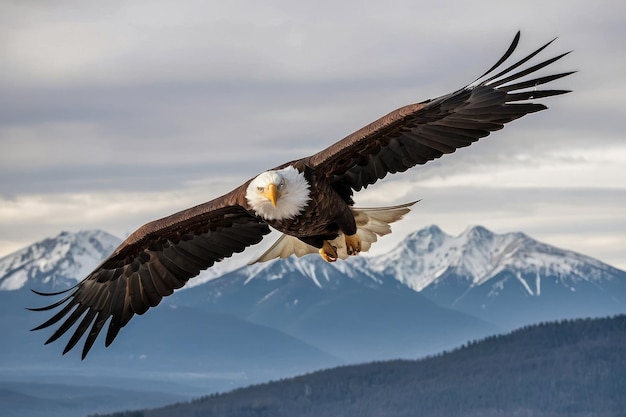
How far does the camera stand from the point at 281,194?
1708 cm

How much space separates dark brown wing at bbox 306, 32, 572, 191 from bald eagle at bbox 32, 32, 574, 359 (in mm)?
14

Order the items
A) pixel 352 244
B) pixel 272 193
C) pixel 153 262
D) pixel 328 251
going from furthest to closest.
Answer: pixel 153 262, pixel 352 244, pixel 328 251, pixel 272 193

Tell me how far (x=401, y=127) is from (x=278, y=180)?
2.28m

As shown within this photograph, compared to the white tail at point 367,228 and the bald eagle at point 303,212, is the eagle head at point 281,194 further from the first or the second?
the white tail at point 367,228

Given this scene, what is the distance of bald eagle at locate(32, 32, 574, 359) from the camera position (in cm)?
1731

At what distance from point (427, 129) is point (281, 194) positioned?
2.41m

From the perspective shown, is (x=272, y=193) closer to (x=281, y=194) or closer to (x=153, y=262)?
(x=281, y=194)

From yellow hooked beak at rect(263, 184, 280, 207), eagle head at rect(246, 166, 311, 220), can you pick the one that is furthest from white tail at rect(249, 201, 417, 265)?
yellow hooked beak at rect(263, 184, 280, 207)

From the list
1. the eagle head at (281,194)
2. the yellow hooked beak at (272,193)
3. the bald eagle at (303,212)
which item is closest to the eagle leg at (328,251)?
the bald eagle at (303,212)

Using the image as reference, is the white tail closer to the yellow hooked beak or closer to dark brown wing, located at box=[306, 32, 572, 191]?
dark brown wing, located at box=[306, 32, 572, 191]

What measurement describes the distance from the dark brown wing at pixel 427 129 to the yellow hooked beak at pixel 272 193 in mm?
1398

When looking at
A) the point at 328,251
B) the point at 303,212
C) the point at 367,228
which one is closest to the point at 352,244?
the point at 328,251

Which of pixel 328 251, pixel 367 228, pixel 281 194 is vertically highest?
pixel 281 194

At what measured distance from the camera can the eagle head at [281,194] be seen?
1708 centimetres
